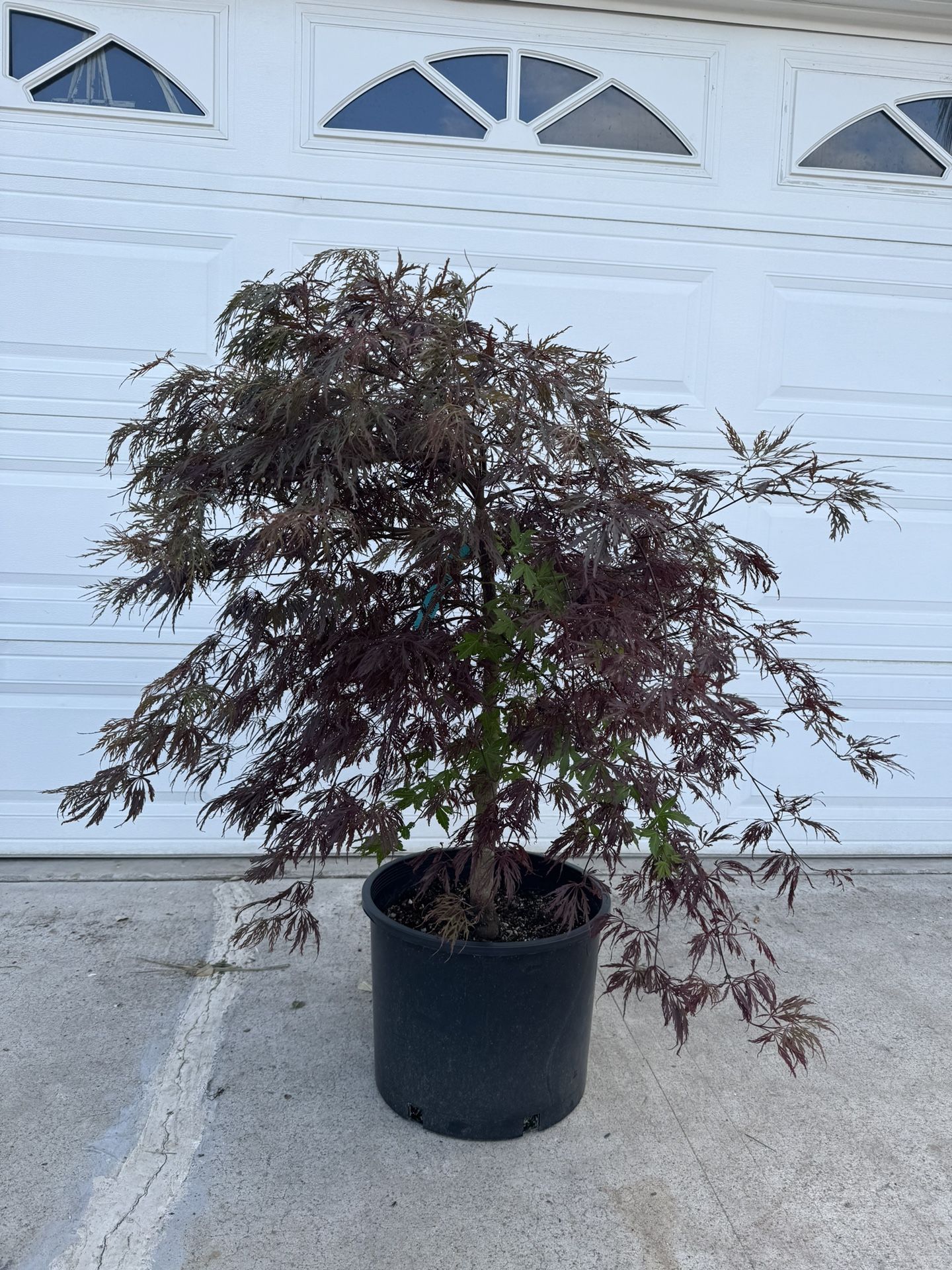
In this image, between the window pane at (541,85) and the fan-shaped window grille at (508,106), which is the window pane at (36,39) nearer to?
the fan-shaped window grille at (508,106)

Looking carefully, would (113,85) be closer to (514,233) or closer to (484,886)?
(514,233)

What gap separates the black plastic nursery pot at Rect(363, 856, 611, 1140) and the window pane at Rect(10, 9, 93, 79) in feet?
10.1

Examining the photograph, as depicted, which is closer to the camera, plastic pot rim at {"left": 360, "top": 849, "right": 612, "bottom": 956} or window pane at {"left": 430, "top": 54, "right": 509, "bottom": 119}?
plastic pot rim at {"left": 360, "top": 849, "right": 612, "bottom": 956}

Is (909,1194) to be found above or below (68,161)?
below

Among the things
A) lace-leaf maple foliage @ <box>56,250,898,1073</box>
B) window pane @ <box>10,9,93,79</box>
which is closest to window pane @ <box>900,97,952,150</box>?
lace-leaf maple foliage @ <box>56,250,898,1073</box>

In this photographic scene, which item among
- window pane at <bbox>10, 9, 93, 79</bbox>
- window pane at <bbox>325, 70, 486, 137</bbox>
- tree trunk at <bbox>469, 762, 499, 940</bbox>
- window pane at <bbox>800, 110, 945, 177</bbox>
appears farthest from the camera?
window pane at <bbox>800, 110, 945, 177</bbox>

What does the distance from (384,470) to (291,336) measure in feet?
0.97

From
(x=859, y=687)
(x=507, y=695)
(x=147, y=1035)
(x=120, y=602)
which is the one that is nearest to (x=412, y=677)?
(x=507, y=695)

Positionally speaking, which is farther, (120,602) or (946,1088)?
(946,1088)

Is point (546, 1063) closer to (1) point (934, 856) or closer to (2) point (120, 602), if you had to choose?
(2) point (120, 602)

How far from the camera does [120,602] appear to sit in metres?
1.87

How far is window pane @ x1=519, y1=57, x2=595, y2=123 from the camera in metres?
3.45

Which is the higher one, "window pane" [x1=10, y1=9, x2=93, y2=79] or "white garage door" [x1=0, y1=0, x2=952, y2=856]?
"window pane" [x1=10, y1=9, x2=93, y2=79]

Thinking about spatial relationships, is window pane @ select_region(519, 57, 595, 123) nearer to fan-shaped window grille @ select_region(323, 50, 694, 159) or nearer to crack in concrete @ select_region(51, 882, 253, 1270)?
fan-shaped window grille @ select_region(323, 50, 694, 159)
